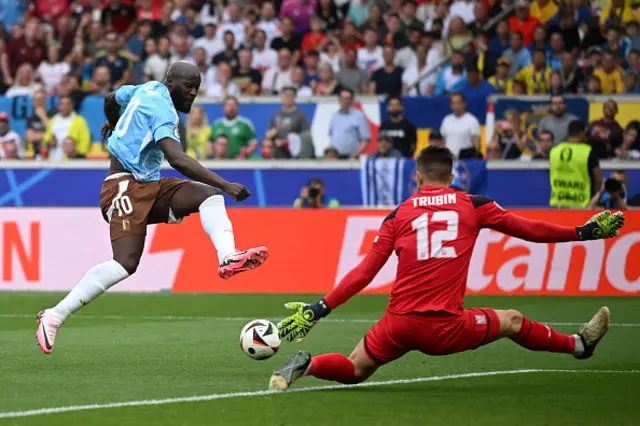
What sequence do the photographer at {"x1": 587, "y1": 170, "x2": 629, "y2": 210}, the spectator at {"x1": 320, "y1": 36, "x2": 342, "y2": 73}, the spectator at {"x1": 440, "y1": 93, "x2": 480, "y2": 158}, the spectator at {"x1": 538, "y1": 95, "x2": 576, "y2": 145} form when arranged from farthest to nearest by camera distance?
1. the spectator at {"x1": 320, "y1": 36, "x2": 342, "y2": 73}
2. the spectator at {"x1": 440, "y1": 93, "x2": 480, "y2": 158}
3. the spectator at {"x1": 538, "y1": 95, "x2": 576, "y2": 145}
4. the photographer at {"x1": 587, "y1": 170, "x2": 629, "y2": 210}

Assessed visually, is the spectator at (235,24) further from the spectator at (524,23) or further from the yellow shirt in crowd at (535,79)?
the yellow shirt in crowd at (535,79)

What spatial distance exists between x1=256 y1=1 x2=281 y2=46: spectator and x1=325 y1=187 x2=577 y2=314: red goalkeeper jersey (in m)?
16.3

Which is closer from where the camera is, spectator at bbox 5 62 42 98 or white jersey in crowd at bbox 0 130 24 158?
white jersey in crowd at bbox 0 130 24 158

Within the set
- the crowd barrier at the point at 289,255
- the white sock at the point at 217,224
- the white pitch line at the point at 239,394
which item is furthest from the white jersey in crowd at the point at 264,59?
the white pitch line at the point at 239,394

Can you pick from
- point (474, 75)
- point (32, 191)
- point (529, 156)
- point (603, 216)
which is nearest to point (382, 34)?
point (474, 75)

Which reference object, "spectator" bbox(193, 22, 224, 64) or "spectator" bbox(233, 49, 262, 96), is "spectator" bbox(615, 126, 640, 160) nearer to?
"spectator" bbox(233, 49, 262, 96)

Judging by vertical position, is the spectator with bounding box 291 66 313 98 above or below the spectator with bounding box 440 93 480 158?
above

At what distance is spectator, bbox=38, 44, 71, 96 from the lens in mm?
24016

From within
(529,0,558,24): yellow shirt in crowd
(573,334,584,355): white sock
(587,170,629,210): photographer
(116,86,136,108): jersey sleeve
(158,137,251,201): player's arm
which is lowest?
(587,170,629,210): photographer

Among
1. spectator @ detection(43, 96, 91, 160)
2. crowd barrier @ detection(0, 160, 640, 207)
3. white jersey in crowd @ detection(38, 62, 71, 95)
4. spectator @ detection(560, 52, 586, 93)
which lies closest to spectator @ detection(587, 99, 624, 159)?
crowd barrier @ detection(0, 160, 640, 207)

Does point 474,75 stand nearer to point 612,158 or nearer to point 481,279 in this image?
point 612,158

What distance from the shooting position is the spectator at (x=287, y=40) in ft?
76.4

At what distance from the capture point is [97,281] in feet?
31.1

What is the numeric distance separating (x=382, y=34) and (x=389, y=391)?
52.3ft
